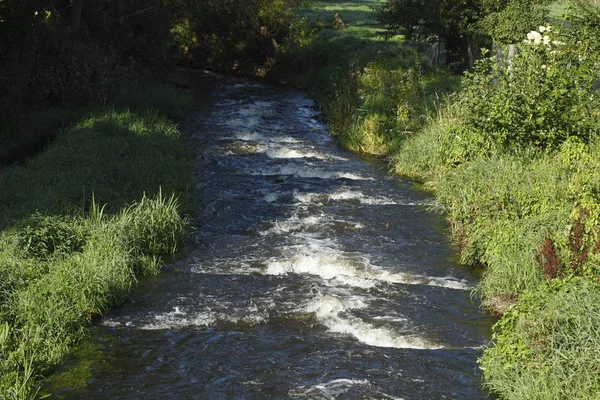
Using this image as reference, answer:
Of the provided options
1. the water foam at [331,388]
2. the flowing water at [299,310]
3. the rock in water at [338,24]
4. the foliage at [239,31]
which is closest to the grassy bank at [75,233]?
the flowing water at [299,310]

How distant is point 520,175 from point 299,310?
5.37 meters

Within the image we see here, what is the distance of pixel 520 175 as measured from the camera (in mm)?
14031

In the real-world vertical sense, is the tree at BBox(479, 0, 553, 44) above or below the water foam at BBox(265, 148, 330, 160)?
above

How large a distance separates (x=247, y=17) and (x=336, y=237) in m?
26.0

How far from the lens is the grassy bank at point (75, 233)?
9.60 metres

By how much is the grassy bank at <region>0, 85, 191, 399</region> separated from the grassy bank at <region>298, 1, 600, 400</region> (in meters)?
5.20

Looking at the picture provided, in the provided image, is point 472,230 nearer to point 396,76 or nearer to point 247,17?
point 396,76

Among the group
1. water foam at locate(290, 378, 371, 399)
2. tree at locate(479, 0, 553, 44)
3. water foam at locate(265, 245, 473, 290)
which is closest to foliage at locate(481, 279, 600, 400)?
water foam at locate(290, 378, 371, 399)

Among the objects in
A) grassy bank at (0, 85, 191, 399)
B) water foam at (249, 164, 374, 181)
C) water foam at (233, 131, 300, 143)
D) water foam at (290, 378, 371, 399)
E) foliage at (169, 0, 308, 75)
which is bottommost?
water foam at (249, 164, 374, 181)

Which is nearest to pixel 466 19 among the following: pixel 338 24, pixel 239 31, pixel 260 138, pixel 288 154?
pixel 260 138

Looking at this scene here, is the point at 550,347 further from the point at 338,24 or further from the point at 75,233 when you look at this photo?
the point at 338,24

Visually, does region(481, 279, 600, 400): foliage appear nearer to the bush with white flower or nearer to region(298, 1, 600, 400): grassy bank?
region(298, 1, 600, 400): grassy bank

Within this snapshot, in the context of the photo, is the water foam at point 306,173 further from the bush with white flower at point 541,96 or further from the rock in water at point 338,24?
the rock in water at point 338,24

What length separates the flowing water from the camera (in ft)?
29.6
